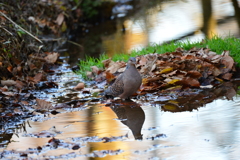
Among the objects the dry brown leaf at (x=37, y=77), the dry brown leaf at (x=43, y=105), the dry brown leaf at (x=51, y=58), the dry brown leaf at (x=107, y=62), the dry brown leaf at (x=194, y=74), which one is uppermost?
the dry brown leaf at (x=51, y=58)

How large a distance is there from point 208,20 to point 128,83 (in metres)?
6.62

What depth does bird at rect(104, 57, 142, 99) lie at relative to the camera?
486cm

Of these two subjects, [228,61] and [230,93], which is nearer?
[230,93]

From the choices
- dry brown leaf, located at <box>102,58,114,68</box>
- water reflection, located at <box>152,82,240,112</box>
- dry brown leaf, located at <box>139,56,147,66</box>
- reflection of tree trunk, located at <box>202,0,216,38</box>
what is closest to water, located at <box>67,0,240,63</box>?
reflection of tree trunk, located at <box>202,0,216,38</box>

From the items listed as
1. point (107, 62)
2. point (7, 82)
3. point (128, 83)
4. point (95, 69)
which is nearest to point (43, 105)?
point (128, 83)

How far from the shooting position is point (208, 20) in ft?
35.5

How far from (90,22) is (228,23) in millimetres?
5256

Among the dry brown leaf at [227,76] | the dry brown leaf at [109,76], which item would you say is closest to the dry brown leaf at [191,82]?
the dry brown leaf at [227,76]

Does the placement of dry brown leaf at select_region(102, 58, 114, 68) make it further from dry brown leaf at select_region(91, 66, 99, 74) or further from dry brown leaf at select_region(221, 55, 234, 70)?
dry brown leaf at select_region(221, 55, 234, 70)

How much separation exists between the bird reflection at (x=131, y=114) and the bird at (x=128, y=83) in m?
0.13

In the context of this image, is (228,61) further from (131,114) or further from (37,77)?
(37,77)

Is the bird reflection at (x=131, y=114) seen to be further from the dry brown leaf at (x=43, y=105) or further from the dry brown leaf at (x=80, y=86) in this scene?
the dry brown leaf at (x=80, y=86)

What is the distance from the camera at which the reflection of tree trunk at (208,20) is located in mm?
9527

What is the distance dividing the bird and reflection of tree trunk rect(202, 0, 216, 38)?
→ 13.9ft
